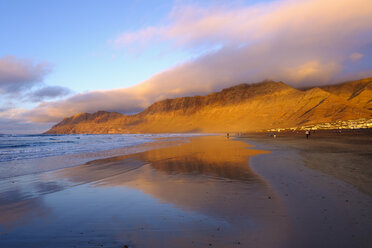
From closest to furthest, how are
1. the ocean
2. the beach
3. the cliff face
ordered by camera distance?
the beach
the ocean
the cliff face

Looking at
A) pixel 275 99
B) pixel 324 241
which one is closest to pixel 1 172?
pixel 324 241

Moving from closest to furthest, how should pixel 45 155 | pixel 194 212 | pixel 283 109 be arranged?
1. pixel 194 212
2. pixel 45 155
3. pixel 283 109

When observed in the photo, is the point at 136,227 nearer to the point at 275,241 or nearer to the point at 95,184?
the point at 275,241

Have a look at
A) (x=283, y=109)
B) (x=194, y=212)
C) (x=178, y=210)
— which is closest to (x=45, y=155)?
(x=178, y=210)

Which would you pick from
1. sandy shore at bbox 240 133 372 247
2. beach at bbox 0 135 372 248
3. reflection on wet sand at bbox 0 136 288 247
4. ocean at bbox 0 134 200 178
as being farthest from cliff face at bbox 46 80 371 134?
reflection on wet sand at bbox 0 136 288 247

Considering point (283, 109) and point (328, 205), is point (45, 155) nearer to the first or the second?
point (328, 205)

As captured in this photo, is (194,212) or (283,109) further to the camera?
(283,109)

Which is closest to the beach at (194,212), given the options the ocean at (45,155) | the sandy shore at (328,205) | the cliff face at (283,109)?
the sandy shore at (328,205)

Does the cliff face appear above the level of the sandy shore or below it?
above

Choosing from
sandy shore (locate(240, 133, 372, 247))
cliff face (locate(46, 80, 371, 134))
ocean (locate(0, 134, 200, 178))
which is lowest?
Answer: sandy shore (locate(240, 133, 372, 247))

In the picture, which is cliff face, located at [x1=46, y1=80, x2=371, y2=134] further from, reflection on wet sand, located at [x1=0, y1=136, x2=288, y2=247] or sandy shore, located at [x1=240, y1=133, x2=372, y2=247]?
reflection on wet sand, located at [x1=0, y1=136, x2=288, y2=247]

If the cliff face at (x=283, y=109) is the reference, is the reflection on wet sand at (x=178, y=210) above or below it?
below

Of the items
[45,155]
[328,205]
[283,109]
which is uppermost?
[283,109]

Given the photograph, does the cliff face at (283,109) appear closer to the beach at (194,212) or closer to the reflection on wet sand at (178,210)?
the beach at (194,212)
